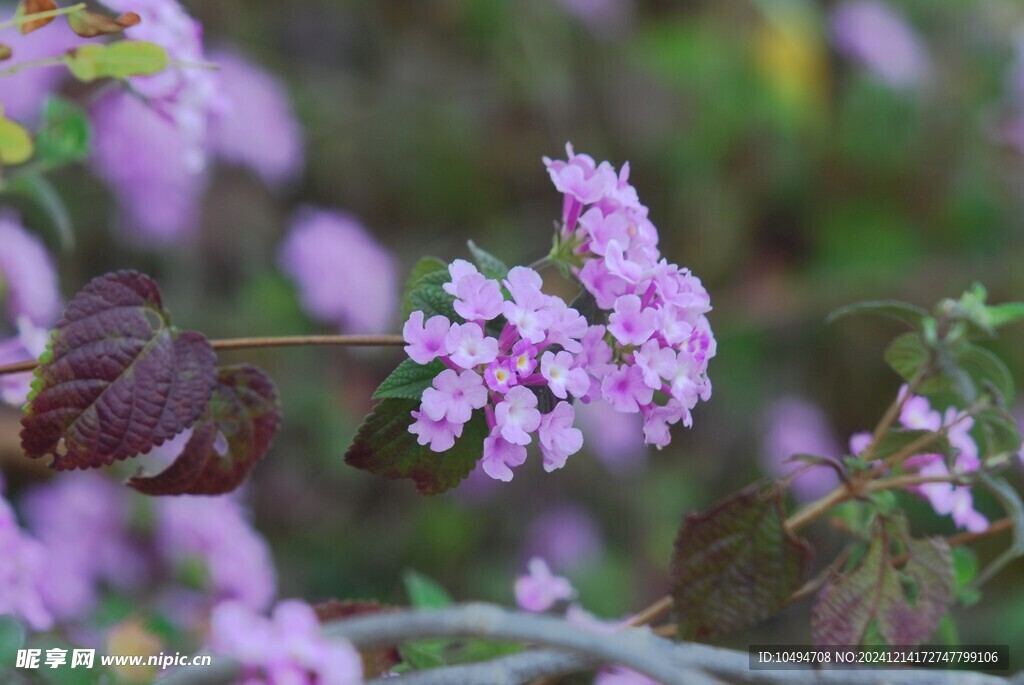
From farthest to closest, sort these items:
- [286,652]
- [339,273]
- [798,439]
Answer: [798,439] < [339,273] < [286,652]

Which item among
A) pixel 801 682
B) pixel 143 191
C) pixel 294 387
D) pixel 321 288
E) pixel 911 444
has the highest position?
pixel 143 191

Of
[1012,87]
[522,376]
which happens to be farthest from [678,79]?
[522,376]

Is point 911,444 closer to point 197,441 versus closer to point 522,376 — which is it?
point 522,376

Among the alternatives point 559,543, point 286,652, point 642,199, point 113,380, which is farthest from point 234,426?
point 642,199

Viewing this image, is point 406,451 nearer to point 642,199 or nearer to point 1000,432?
point 1000,432

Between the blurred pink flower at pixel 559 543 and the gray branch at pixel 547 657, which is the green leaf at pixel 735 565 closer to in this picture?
the gray branch at pixel 547 657

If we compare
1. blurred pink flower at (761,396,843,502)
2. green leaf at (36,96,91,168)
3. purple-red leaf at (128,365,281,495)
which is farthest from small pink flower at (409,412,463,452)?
blurred pink flower at (761,396,843,502)

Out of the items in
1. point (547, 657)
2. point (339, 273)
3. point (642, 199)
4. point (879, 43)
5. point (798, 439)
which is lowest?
point (547, 657)
